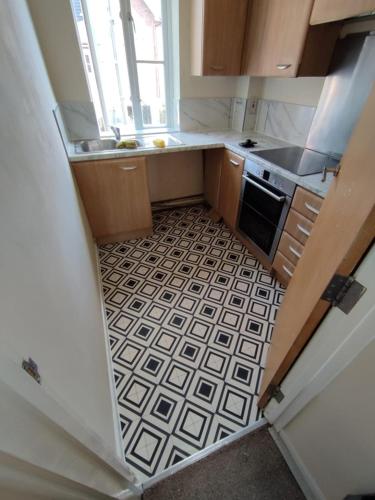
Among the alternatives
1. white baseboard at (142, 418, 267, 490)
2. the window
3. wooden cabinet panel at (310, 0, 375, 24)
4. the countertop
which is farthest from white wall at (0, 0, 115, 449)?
wooden cabinet panel at (310, 0, 375, 24)

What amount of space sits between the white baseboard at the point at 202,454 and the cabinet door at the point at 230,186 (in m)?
1.63

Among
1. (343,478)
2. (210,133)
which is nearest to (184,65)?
(210,133)

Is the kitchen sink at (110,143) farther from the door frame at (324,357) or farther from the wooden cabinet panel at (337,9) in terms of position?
the door frame at (324,357)

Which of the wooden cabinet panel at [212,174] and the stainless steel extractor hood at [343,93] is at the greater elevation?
the stainless steel extractor hood at [343,93]

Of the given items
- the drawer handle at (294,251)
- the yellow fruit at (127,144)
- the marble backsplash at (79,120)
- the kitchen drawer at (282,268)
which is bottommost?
the kitchen drawer at (282,268)

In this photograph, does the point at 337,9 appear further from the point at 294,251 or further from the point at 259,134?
the point at 294,251

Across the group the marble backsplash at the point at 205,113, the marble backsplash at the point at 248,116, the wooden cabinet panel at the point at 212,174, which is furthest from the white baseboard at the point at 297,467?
the marble backsplash at the point at 205,113

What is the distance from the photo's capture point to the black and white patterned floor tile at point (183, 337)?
116 centimetres

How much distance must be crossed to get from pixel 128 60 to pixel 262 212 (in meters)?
1.88

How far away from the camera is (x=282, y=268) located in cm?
181

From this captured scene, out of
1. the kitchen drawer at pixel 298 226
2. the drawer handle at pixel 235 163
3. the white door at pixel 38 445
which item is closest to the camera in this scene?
the white door at pixel 38 445

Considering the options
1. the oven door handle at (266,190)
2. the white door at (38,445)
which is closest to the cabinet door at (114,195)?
the oven door handle at (266,190)

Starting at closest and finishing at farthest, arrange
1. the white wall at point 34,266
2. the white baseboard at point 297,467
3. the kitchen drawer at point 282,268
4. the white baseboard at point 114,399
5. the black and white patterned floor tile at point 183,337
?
the white wall at point 34,266
the white baseboard at point 297,467
the white baseboard at point 114,399
the black and white patterned floor tile at point 183,337
the kitchen drawer at point 282,268

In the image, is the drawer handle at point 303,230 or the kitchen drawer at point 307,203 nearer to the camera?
the kitchen drawer at point 307,203
